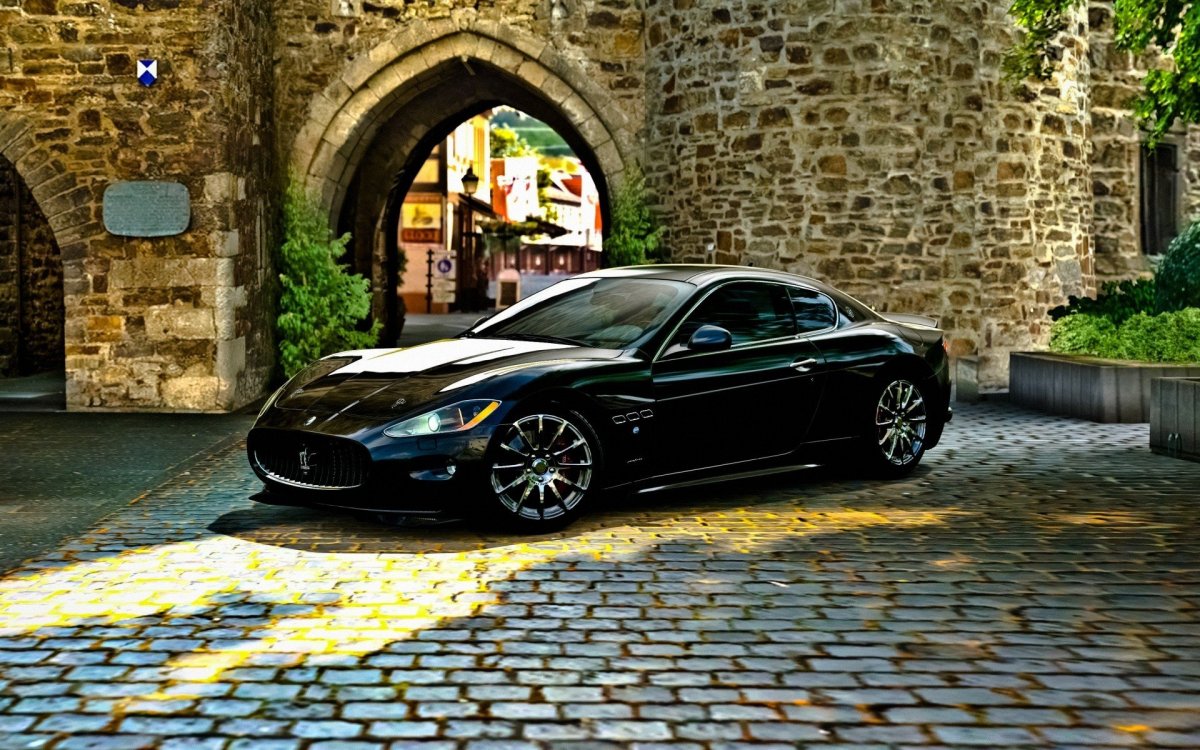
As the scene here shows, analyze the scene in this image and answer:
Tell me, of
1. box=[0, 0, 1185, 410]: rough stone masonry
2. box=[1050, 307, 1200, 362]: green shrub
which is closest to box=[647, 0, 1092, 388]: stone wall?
box=[0, 0, 1185, 410]: rough stone masonry

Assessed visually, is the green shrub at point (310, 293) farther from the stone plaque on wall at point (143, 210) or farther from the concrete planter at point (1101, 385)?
the concrete planter at point (1101, 385)

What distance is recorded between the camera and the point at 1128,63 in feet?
64.6

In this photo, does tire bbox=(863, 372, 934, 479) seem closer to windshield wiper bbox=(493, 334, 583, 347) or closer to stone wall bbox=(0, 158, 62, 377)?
windshield wiper bbox=(493, 334, 583, 347)

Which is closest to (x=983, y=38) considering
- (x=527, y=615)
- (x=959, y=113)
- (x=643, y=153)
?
(x=959, y=113)

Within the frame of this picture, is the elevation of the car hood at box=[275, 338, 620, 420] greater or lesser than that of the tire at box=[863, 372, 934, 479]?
greater

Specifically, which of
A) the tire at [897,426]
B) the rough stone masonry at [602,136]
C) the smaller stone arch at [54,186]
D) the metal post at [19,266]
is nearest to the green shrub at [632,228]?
the rough stone masonry at [602,136]

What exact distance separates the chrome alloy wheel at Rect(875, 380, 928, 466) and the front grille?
336 centimetres

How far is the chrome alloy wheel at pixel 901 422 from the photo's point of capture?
8961mm

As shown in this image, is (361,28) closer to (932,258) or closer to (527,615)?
(932,258)

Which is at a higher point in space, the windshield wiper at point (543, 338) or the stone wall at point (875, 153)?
the stone wall at point (875, 153)

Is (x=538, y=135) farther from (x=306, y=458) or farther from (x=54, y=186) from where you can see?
(x=306, y=458)

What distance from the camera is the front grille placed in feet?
22.8

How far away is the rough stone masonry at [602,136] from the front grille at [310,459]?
273 inches

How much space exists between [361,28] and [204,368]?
4836 mm
